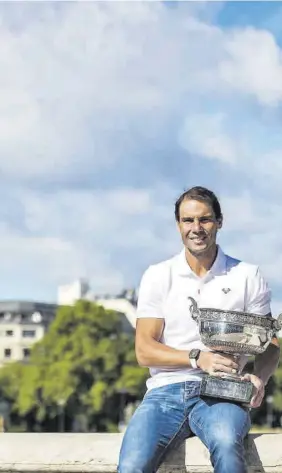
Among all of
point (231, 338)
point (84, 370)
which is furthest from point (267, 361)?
point (84, 370)

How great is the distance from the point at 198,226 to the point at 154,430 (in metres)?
1.08

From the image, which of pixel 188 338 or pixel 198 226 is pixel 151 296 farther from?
pixel 198 226

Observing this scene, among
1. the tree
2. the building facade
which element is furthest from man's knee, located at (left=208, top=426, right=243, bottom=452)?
the building facade

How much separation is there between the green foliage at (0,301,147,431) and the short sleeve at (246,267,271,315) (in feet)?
152

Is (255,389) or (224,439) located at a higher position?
(255,389)

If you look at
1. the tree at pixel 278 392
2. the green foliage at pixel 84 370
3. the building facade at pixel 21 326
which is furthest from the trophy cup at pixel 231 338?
the building facade at pixel 21 326

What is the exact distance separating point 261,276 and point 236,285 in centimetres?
17

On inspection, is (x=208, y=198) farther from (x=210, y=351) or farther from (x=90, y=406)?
(x=90, y=406)

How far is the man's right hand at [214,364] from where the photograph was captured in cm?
578

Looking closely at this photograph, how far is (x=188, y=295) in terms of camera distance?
6027 millimetres

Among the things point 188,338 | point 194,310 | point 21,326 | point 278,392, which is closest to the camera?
point 194,310

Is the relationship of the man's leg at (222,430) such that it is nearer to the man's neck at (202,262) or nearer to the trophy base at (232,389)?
the trophy base at (232,389)

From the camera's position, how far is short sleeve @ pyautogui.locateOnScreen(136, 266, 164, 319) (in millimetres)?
6043

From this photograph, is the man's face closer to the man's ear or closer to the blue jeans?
the man's ear
